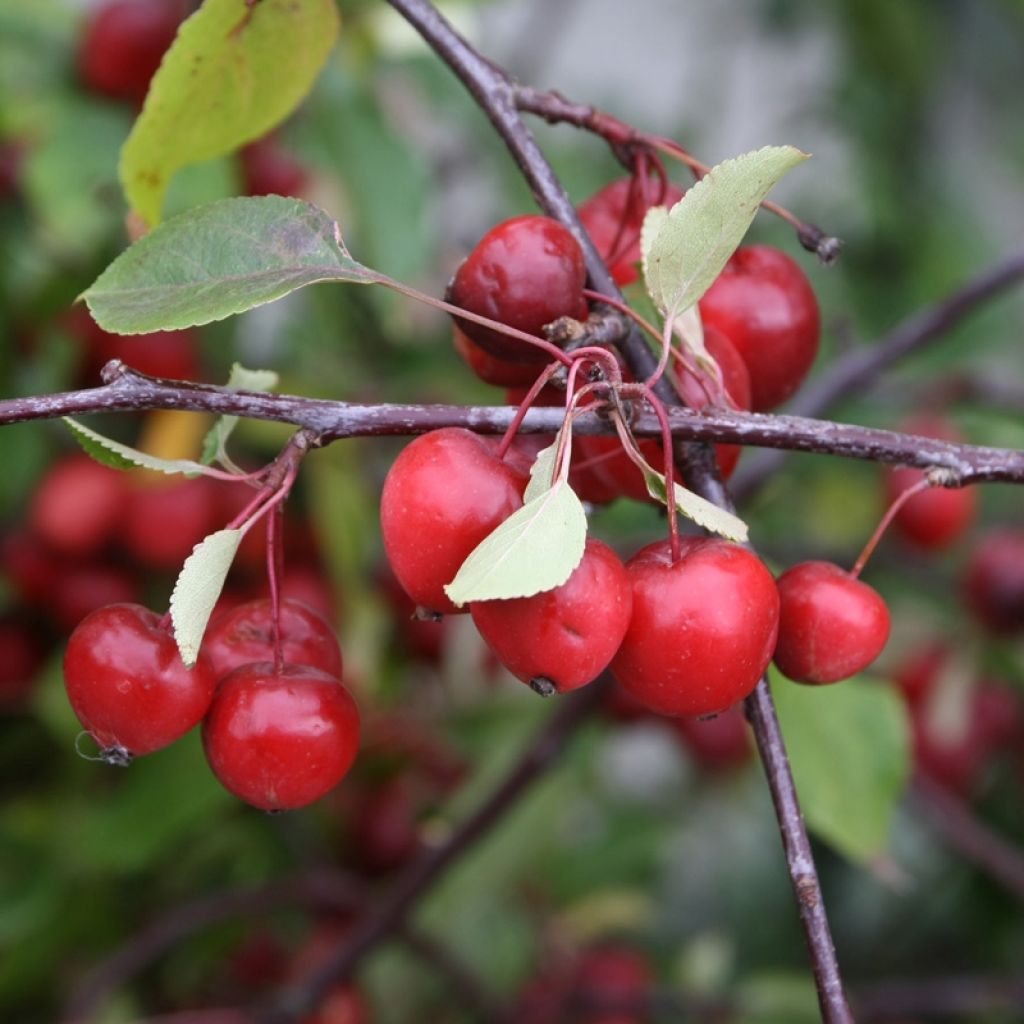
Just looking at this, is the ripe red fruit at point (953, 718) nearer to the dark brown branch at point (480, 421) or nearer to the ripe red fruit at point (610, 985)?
the ripe red fruit at point (610, 985)

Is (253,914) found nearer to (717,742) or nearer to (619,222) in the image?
(717,742)

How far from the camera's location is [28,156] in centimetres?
82

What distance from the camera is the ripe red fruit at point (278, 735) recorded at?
33 cm

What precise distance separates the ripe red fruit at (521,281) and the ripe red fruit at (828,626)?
0.10 meters

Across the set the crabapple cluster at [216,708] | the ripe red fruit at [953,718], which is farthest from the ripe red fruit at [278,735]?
the ripe red fruit at [953,718]

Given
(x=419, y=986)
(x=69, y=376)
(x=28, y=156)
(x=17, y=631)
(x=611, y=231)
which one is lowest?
(x=419, y=986)

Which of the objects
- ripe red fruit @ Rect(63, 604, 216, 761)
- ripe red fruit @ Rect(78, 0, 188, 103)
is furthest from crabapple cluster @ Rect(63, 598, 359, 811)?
ripe red fruit @ Rect(78, 0, 188, 103)

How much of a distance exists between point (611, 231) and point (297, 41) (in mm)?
122

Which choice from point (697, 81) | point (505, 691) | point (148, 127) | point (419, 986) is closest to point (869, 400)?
point (505, 691)

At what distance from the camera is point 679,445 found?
35 centimetres

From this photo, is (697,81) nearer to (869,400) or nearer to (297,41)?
(869,400)

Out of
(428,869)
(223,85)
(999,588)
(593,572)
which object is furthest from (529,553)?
(999,588)

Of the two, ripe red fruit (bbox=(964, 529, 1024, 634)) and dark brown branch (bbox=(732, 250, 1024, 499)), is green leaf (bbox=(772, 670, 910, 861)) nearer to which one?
dark brown branch (bbox=(732, 250, 1024, 499))

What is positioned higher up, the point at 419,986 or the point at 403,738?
the point at 403,738
